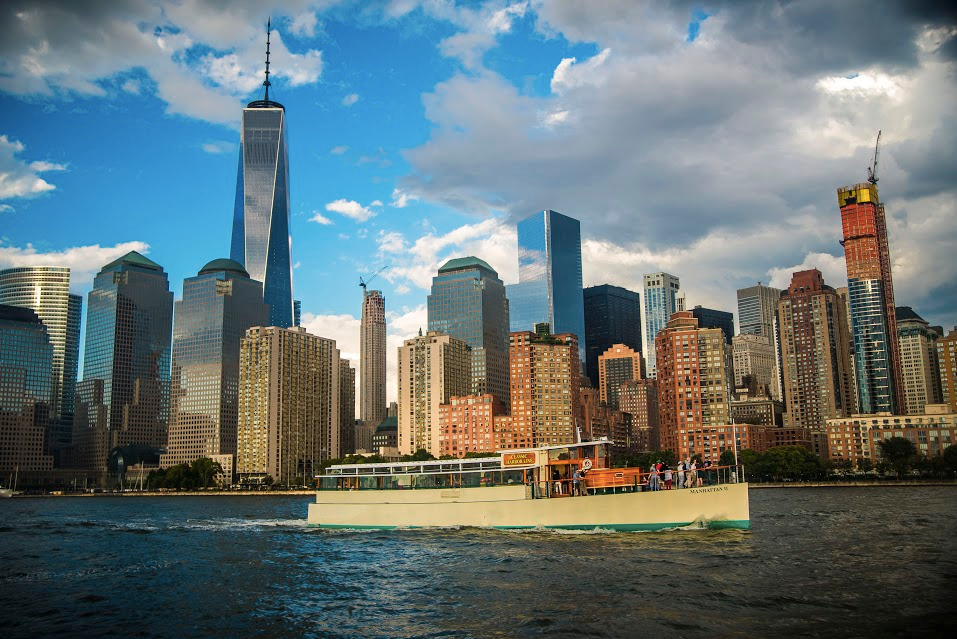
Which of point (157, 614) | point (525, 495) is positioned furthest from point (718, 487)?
point (157, 614)

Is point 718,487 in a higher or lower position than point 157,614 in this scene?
higher

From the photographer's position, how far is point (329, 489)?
82438 mm

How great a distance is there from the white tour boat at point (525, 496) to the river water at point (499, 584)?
5.55ft

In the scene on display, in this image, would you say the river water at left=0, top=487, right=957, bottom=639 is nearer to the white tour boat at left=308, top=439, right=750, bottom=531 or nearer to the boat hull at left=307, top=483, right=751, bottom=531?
the boat hull at left=307, top=483, right=751, bottom=531

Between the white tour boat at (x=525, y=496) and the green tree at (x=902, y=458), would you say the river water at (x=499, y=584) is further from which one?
the green tree at (x=902, y=458)

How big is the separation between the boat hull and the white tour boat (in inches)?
3.3

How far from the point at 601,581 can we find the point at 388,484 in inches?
1529

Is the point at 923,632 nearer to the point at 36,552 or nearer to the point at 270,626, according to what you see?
the point at 270,626

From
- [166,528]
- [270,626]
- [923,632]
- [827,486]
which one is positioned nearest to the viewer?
[923,632]

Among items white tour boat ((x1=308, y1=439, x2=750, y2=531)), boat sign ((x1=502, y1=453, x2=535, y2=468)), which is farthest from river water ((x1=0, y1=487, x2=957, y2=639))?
boat sign ((x1=502, y1=453, x2=535, y2=468))

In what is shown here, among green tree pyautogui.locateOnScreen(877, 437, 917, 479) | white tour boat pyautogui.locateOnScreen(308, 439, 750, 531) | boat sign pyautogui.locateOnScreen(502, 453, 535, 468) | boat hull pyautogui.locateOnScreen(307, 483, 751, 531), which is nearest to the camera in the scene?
boat hull pyautogui.locateOnScreen(307, 483, 751, 531)

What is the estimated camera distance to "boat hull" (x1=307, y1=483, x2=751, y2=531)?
64875mm

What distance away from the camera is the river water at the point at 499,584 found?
115ft

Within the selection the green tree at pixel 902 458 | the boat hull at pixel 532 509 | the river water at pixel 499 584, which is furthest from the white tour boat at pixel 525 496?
the green tree at pixel 902 458
